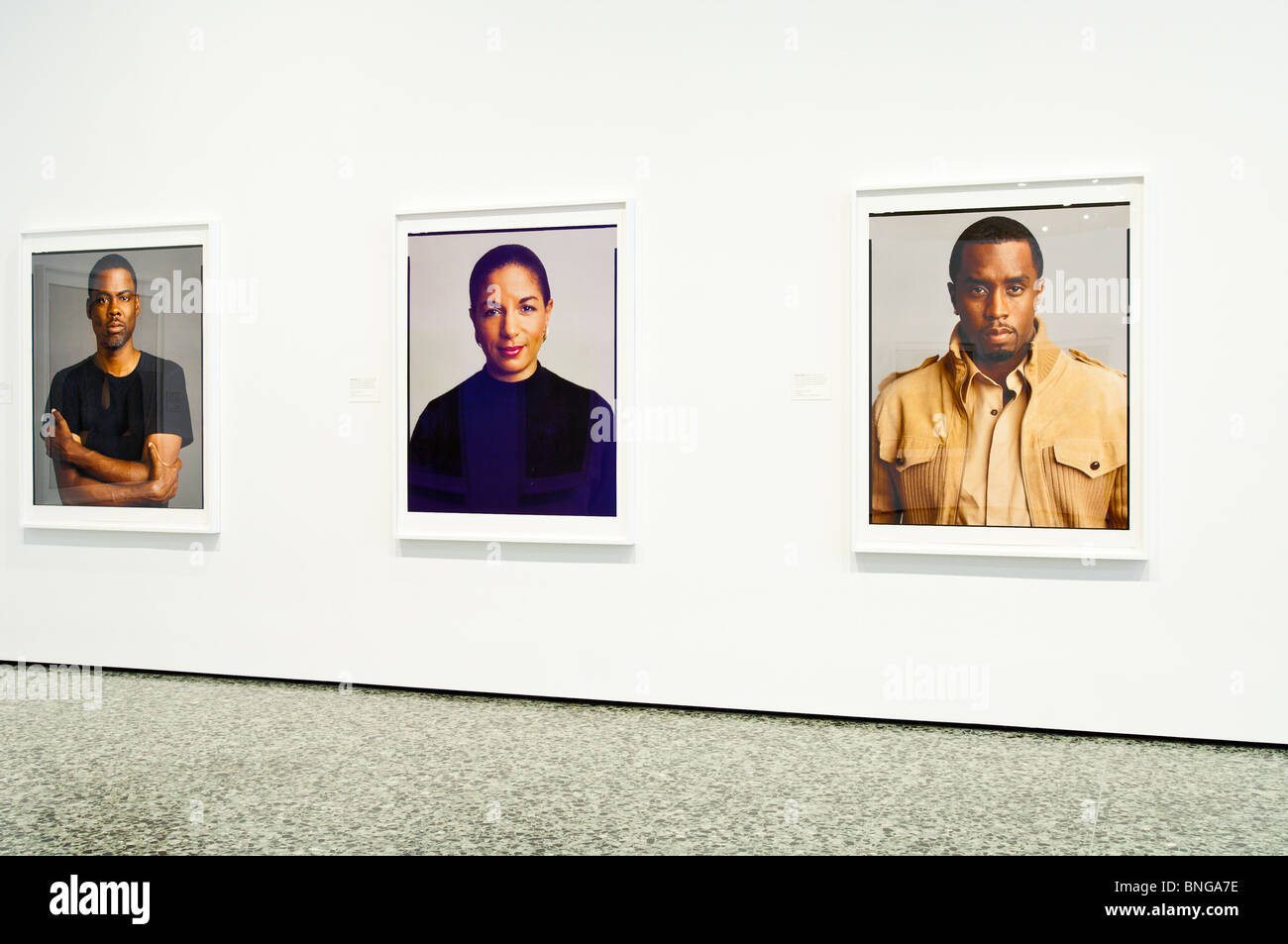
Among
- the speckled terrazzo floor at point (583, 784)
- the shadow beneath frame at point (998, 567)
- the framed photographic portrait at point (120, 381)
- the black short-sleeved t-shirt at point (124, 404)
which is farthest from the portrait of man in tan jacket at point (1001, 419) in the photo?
the black short-sleeved t-shirt at point (124, 404)

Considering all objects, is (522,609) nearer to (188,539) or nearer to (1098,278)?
(188,539)

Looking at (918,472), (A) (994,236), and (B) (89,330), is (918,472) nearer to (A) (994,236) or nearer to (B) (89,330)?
(A) (994,236)

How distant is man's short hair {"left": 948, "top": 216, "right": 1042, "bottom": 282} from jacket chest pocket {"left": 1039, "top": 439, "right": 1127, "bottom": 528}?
1001 millimetres

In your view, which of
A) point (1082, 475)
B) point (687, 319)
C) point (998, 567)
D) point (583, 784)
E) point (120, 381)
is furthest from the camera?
point (120, 381)

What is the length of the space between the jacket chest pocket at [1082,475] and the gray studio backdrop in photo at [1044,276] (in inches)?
18.1

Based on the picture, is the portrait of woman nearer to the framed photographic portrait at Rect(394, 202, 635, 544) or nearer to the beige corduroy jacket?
the framed photographic portrait at Rect(394, 202, 635, 544)

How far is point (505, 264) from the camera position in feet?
→ 21.2

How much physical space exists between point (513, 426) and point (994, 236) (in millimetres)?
3096

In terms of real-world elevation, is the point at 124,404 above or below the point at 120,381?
below

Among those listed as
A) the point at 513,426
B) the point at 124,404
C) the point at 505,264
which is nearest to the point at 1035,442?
the point at 513,426

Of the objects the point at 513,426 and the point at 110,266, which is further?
the point at 110,266

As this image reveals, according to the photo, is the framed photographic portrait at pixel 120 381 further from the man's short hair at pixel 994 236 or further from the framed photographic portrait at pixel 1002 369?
the man's short hair at pixel 994 236

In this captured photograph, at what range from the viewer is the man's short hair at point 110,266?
23.3 feet
